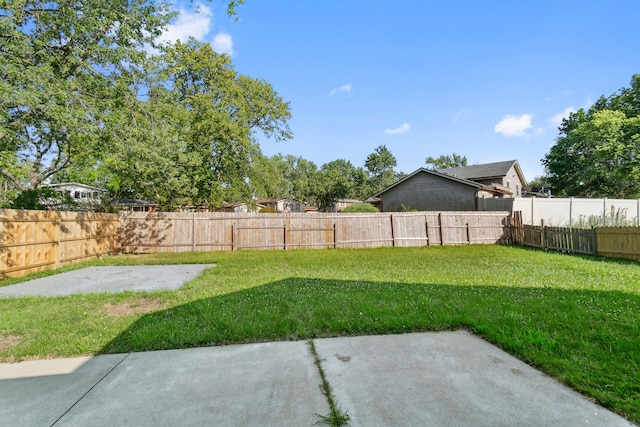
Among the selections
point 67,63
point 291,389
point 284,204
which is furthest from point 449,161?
point 291,389

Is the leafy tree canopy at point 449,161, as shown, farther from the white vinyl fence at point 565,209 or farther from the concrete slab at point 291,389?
the concrete slab at point 291,389

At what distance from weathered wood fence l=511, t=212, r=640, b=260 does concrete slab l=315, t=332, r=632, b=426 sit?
891 centimetres

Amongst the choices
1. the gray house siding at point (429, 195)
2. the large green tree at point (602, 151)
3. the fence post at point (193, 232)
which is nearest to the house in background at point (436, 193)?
the gray house siding at point (429, 195)

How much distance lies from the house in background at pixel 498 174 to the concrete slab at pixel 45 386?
25397mm

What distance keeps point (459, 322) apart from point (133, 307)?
463 centimetres

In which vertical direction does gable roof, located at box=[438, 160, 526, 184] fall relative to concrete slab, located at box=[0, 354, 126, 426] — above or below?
above

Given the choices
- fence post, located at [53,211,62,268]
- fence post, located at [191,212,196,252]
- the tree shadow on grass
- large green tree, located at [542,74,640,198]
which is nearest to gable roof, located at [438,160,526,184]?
large green tree, located at [542,74,640,198]

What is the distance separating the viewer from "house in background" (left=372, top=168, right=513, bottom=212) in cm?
1917

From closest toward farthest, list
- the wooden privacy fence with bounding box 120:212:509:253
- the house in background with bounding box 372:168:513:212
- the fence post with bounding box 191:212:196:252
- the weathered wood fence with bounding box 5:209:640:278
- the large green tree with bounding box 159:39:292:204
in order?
the weathered wood fence with bounding box 5:209:640:278, the wooden privacy fence with bounding box 120:212:509:253, the fence post with bounding box 191:212:196:252, the large green tree with bounding box 159:39:292:204, the house in background with bounding box 372:168:513:212

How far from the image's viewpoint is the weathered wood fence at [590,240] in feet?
28.5

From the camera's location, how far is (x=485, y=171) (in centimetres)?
2512

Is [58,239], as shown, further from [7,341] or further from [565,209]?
[565,209]

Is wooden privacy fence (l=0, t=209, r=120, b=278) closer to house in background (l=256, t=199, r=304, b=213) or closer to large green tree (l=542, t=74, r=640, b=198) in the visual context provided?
large green tree (l=542, t=74, r=640, b=198)

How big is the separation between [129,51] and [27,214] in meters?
4.96
